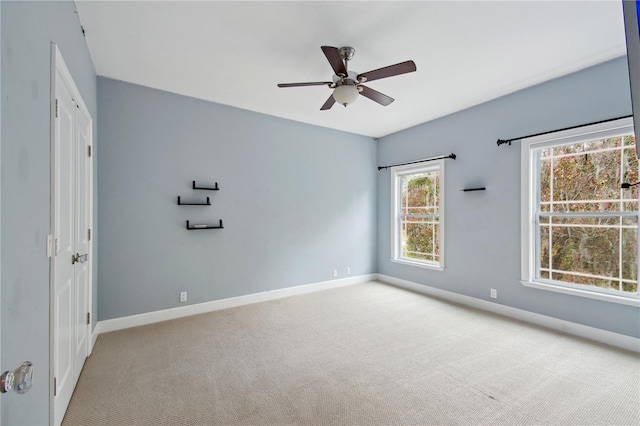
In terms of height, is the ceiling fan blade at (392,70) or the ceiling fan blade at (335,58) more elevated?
the ceiling fan blade at (335,58)

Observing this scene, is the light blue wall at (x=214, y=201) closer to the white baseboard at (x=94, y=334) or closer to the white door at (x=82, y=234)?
the white baseboard at (x=94, y=334)

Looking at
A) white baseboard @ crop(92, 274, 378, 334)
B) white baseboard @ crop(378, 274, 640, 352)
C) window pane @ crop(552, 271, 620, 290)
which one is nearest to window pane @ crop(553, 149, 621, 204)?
window pane @ crop(552, 271, 620, 290)

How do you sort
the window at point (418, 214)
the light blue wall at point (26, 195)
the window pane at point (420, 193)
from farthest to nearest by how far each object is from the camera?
1. the window pane at point (420, 193)
2. the window at point (418, 214)
3. the light blue wall at point (26, 195)

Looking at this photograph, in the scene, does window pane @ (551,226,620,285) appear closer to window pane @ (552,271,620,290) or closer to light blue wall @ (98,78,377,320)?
Result: window pane @ (552,271,620,290)

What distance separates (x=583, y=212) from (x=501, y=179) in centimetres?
90

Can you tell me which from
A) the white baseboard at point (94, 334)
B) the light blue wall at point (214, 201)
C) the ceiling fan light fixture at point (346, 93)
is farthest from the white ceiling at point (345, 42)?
the white baseboard at point (94, 334)

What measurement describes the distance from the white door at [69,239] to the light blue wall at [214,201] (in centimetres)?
63

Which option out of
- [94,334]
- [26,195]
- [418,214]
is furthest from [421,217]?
[26,195]

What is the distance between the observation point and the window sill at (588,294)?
2.71 m

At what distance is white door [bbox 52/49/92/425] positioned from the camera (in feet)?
5.43

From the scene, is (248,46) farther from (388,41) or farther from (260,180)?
(260,180)

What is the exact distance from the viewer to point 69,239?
2.00 metres

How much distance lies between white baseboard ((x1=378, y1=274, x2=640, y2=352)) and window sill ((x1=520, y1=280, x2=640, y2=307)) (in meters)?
0.33

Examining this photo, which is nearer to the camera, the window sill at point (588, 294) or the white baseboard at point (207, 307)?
the window sill at point (588, 294)
